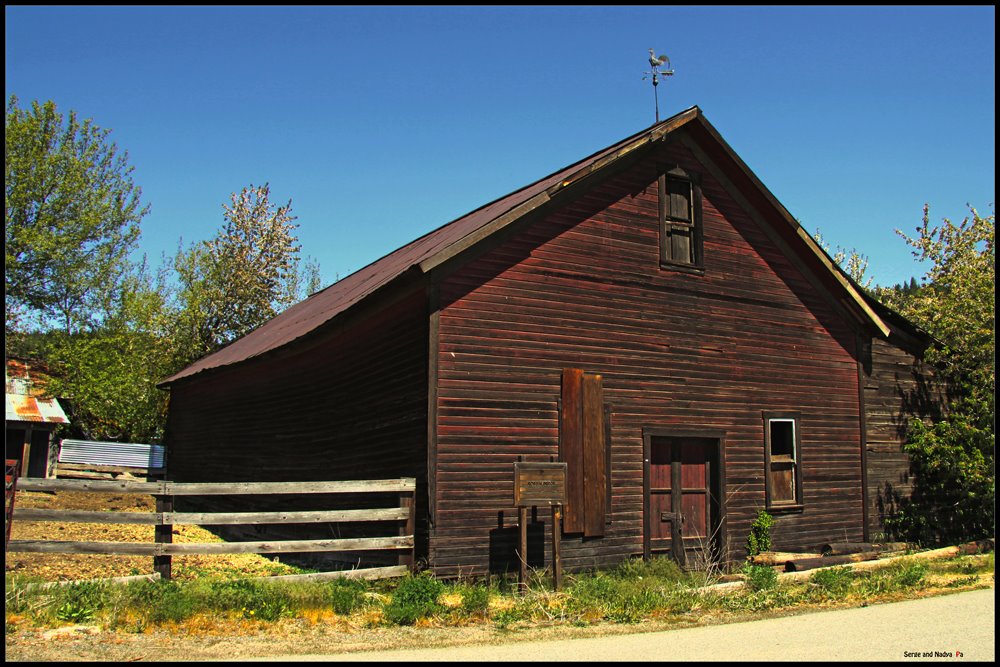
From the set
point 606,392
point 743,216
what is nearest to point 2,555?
point 606,392

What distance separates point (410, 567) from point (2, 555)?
4889 mm

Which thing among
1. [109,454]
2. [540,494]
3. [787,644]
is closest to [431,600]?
[540,494]

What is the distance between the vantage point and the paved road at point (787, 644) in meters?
7.45

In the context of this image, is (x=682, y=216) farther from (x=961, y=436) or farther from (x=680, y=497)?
(x=961, y=436)

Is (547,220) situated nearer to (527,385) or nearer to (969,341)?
(527,385)

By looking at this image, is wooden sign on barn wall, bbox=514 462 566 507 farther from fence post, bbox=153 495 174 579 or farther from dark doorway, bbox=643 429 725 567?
fence post, bbox=153 495 174 579

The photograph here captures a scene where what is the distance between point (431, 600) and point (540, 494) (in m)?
2.32

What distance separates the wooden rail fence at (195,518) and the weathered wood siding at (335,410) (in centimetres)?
47

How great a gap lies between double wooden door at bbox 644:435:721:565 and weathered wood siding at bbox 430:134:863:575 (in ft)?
0.88

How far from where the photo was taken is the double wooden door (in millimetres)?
13664

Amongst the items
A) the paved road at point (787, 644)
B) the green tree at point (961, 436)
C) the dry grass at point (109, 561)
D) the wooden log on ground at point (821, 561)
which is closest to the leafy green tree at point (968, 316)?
the green tree at point (961, 436)

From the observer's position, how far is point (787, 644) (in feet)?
26.5

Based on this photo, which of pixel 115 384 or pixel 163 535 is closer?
pixel 163 535

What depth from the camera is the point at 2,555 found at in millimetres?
8656
